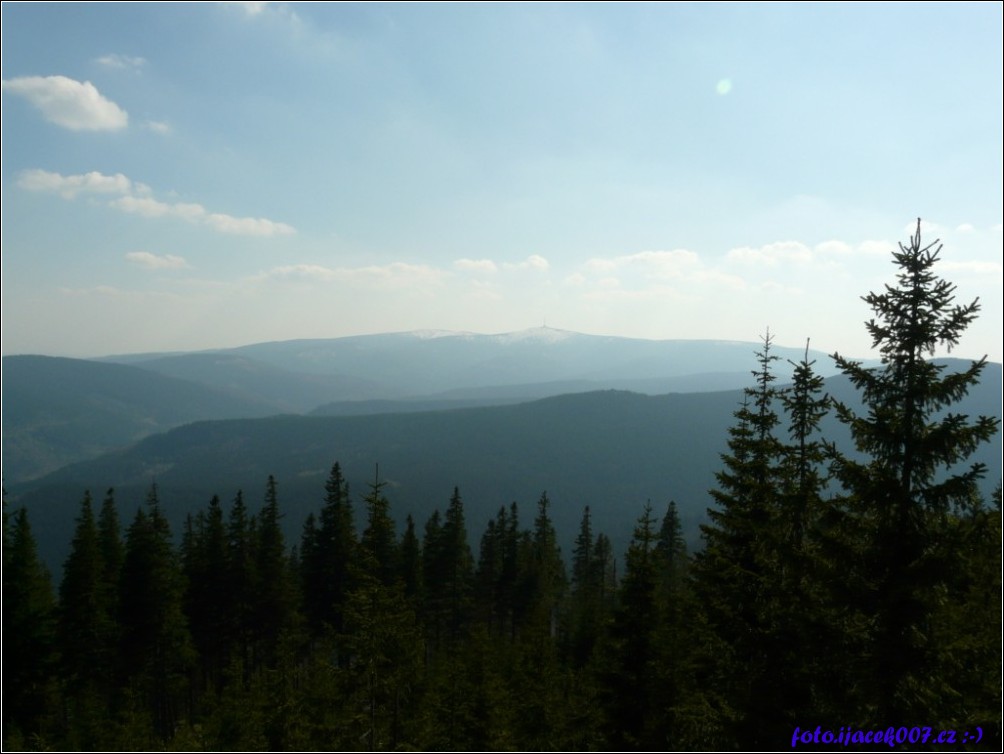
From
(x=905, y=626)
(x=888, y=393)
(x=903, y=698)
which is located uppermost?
(x=888, y=393)

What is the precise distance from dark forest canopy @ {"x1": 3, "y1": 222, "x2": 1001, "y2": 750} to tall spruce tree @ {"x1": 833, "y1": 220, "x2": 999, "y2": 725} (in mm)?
40

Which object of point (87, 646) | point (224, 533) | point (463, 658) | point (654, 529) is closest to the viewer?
point (654, 529)

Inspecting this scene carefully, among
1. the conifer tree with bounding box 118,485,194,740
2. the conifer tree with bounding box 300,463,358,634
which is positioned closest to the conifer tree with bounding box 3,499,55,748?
the conifer tree with bounding box 118,485,194,740

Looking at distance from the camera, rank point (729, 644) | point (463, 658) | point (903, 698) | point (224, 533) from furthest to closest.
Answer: point (224, 533)
point (463, 658)
point (729, 644)
point (903, 698)

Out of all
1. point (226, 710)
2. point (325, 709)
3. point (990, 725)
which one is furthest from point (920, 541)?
point (226, 710)

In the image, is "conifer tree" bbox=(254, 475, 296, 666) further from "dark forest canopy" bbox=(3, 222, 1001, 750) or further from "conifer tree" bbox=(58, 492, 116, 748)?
"conifer tree" bbox=(58, 492, 116, 748)

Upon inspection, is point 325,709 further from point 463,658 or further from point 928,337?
point 928,337

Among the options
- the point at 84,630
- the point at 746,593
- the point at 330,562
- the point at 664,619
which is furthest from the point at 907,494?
the point at 84,630

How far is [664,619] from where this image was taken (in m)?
25.6

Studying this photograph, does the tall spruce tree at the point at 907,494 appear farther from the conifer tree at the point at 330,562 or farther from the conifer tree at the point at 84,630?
the conifer tree at the point at 84,630

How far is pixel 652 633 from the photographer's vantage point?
21047 mm

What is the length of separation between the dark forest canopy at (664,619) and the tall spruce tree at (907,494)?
0.04 metres

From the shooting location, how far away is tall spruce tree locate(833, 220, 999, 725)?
1091 centimetres

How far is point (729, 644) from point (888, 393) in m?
8.25
